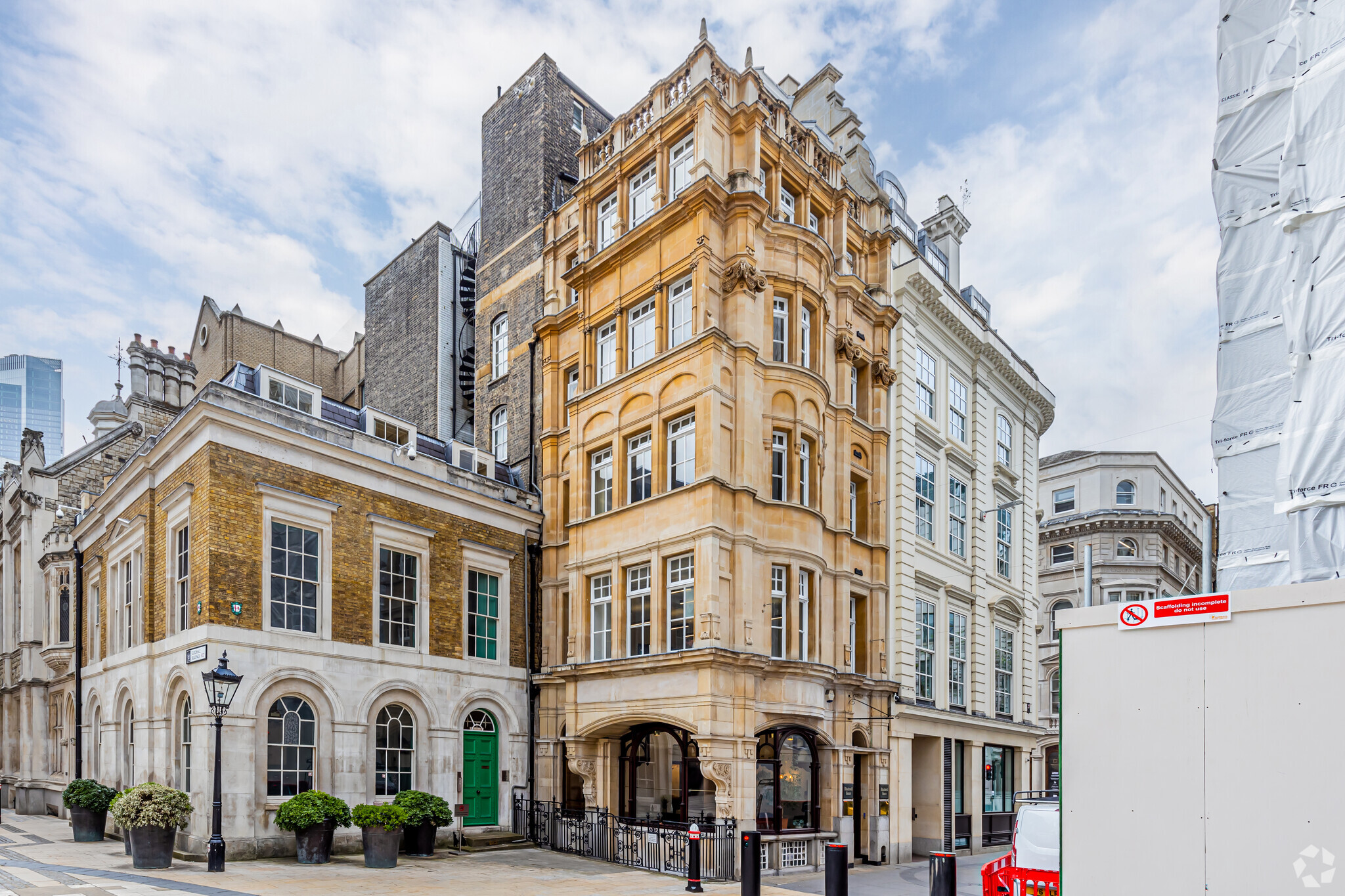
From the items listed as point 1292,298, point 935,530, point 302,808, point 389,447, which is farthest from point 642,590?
point 1292,298

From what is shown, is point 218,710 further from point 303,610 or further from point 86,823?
point 86,823

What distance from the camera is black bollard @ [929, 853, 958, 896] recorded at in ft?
38.9

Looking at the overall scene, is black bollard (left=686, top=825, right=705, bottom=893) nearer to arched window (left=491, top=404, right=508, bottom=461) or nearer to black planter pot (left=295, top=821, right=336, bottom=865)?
black planter pot (left=295, top=821, right=336, bottom=865)

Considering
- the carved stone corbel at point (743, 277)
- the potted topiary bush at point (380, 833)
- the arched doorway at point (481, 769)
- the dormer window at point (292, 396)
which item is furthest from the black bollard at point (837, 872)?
the dormer window at point (292, 396)

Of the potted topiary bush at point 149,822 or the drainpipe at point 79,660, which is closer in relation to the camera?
the potted topiary bush at point 149,822

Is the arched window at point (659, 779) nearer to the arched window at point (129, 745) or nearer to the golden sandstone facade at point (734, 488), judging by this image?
the golden sandstone facade at point (734, 488)

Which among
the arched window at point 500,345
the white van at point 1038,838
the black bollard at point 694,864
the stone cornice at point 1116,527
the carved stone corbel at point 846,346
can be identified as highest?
the arched window at point 500,345

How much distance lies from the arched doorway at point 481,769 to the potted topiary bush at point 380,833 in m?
4.59

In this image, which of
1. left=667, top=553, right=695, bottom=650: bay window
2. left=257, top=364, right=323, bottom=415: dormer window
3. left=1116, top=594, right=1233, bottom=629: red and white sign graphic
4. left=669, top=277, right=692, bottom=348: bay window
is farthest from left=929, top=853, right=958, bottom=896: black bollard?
left=257, top=364, right=323, bottom=415: dormer window

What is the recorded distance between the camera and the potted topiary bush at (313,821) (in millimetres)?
16469

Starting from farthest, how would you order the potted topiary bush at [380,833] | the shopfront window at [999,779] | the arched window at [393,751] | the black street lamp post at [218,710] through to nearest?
1. the shopfront window at [999,779]
2. the arched window at [393,751]
3. the potted topiary bush at [380,833]
4. the black street lamp post at [218,710]

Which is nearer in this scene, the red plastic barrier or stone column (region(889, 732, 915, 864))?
the red plastic barrier

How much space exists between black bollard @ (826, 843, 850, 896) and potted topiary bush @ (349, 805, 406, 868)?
27.0ft

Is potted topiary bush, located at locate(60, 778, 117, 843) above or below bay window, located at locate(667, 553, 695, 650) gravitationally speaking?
below
